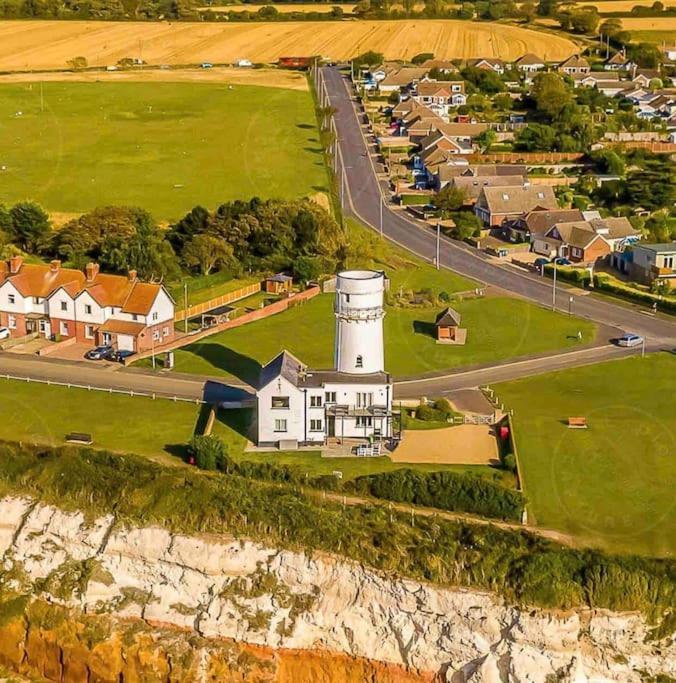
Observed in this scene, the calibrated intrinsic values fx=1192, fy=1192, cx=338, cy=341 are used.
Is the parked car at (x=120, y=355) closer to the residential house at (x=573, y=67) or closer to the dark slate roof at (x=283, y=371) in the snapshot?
the dark slate roof at (x=283, y=371)

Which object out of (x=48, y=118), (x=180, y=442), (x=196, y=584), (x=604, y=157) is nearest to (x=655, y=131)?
(x=604, y=157)

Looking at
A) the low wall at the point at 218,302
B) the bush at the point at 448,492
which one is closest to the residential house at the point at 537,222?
the low wall at the point at 218,302

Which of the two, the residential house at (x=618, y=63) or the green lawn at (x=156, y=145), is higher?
the residential house at (x=618, y=63)

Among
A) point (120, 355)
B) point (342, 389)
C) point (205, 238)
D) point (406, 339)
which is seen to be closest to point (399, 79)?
point (205, 238)

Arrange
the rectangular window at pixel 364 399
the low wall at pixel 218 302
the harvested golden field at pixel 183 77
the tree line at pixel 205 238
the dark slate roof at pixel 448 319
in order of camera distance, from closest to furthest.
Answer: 1. the rectangular window at pixel 364 399
2. the dark slate roof at pixel 448 319
3. the low wall at pixel 218 302
4. the tree line at pixel 205 238
5. the harvested golden field at pixel 183 77

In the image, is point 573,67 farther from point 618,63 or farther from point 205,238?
point 205,238

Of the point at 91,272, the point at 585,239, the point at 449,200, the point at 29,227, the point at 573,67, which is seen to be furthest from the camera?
the point at 573,67

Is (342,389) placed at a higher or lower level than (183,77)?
higher
